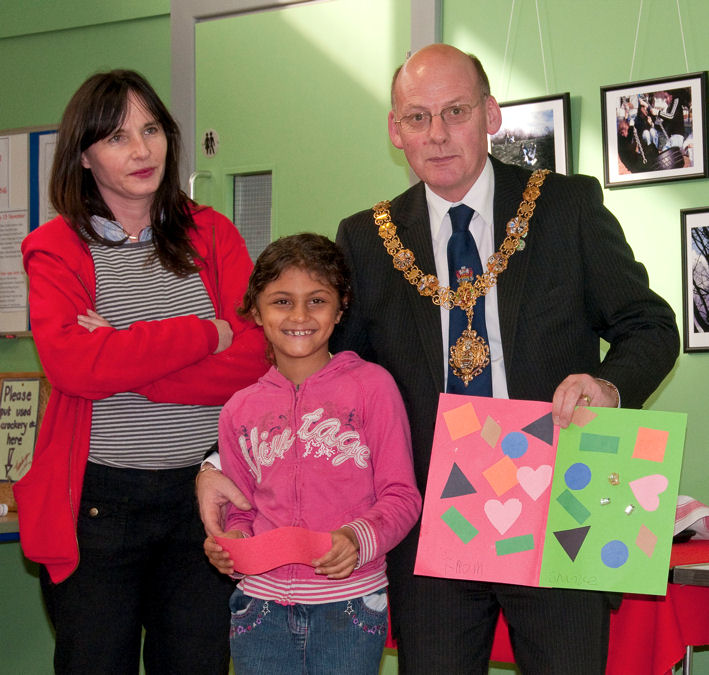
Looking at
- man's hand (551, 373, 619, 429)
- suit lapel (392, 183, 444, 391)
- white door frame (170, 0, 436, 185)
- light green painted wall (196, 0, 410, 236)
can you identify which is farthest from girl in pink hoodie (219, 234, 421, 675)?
white door frame (170, 0, 436, 185)

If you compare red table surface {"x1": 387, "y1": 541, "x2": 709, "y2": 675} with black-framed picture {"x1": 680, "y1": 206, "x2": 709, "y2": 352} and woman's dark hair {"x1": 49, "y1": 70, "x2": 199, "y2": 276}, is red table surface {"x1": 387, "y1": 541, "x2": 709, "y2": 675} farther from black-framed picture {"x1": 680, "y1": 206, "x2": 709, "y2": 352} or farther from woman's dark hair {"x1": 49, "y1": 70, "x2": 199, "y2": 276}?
woman's dark hair {"x1": 49, "y1": 70, "x2": 199, "y2": 276}

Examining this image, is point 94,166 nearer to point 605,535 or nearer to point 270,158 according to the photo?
point 605,535

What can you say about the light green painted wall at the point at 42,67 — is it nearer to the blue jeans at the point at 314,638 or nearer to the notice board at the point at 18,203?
the notice board at the point at 18,203

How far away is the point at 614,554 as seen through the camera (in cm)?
151

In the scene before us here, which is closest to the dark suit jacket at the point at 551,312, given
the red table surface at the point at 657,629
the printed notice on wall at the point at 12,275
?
the red table surface at the point at 657,629

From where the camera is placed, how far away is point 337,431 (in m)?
1.79

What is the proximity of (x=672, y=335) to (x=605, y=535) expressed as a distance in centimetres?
→ 38

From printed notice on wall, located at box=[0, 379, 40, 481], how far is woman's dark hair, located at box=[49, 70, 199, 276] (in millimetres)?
1971

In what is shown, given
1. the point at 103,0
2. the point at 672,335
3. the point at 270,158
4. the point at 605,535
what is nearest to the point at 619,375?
the point at 672,335

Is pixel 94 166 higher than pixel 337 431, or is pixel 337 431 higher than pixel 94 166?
pixel 94 166

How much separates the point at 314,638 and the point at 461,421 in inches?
19.5

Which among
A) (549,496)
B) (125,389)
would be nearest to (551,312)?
(549,496)

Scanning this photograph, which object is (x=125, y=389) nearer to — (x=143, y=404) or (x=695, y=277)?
(x=143, y=404)

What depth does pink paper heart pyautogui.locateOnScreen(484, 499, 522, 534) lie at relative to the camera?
1576mm
